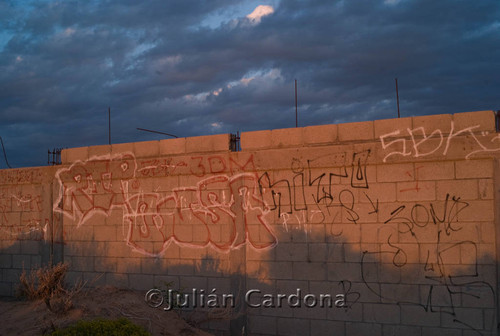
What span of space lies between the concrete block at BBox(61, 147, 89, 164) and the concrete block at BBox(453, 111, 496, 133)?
5.78 meters

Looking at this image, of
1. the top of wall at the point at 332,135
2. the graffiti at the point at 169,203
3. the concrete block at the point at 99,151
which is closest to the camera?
the top of wall at the point at 332,135

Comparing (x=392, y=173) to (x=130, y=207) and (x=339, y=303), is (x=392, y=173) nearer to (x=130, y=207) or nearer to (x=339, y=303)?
(x=339, y=303)

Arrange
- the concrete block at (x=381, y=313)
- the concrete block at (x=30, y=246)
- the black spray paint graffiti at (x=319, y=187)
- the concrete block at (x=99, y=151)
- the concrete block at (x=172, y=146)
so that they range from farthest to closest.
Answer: the concrete block at (x=30, y=246)
the concrete block at (x=99, y=151)
the concrete block at (x=172, y=146)
the black spray paint graffiti at (x=319, y=187)
the concrete block at (x=381, y=313)

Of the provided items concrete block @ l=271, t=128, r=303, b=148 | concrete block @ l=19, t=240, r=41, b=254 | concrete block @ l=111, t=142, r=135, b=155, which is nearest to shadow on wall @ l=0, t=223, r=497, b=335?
concrete block @ l=271, t=128, r=303, b=148

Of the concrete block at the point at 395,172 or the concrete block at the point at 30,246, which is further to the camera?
the concrete block at the point at 30,246

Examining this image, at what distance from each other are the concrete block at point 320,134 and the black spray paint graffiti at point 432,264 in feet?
4.10

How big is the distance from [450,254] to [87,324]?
4033mm

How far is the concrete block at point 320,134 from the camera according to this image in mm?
6043

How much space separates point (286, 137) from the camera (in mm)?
6320

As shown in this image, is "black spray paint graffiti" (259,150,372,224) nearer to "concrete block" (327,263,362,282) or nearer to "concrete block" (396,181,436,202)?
"concrete block" (396,181,436,202)

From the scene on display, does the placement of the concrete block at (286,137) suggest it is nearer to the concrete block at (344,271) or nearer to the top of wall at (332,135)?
the top of wall at (332,135)

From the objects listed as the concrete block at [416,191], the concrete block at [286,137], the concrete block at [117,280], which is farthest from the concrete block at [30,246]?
the concrete block at [416,191]

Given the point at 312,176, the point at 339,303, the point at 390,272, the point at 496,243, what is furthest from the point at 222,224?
the point at 496,243

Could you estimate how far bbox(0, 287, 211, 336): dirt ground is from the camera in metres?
4.92
